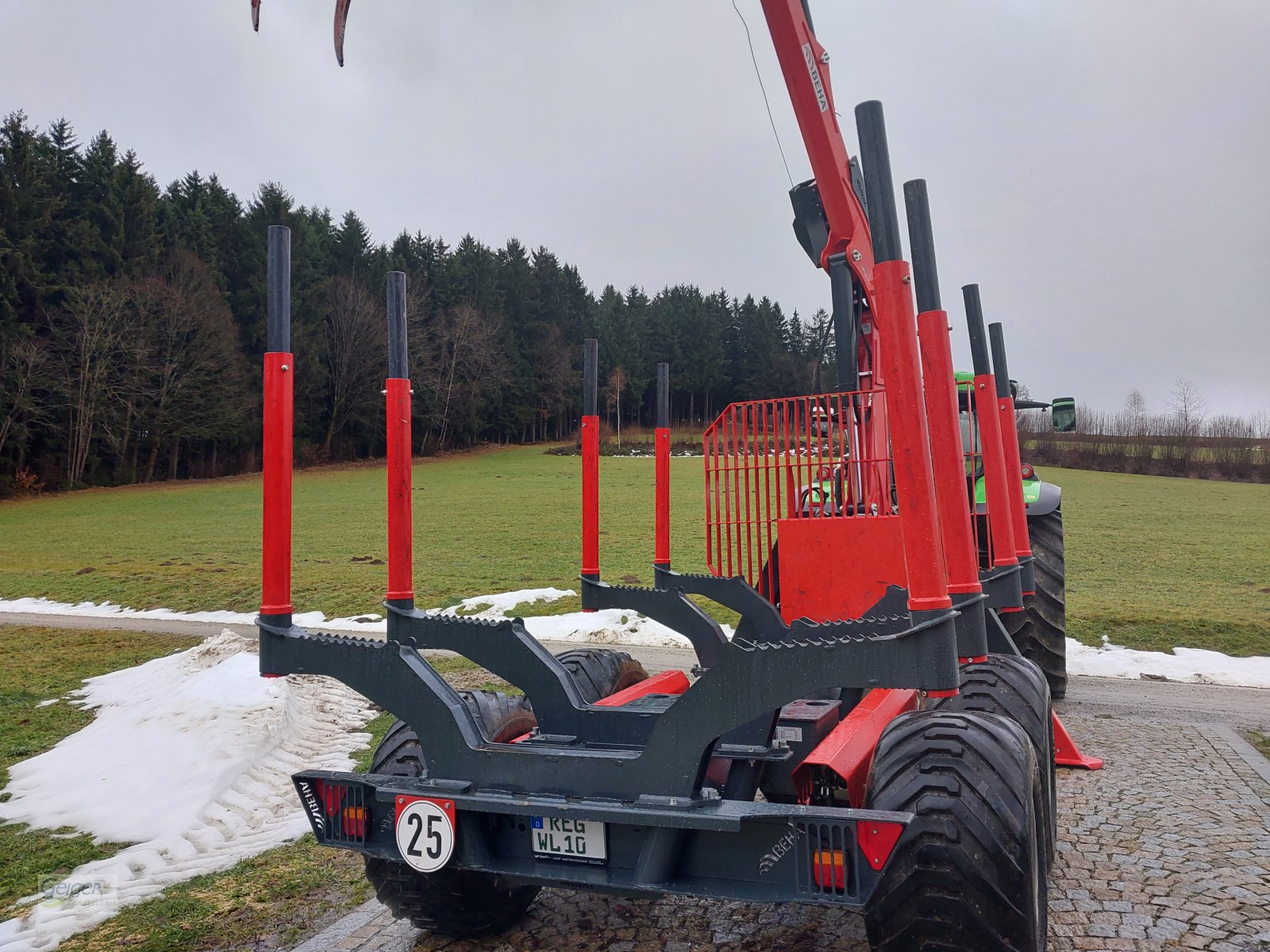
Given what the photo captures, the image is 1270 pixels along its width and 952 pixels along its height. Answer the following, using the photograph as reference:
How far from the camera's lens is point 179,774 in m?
5.19

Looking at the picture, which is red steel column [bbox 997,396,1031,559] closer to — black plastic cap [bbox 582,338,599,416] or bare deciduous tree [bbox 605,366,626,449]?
black plastic cap [bbox 582,338,599,416]

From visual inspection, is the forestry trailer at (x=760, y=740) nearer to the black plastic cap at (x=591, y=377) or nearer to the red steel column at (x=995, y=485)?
the black plastic cap at (x=591, y=377)

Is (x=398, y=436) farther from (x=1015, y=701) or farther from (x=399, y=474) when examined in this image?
(x=1015, y=701)

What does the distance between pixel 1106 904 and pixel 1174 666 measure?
663cm

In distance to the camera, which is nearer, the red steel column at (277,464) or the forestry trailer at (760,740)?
the forestry trailer at (760,740)

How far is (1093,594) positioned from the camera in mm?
13453

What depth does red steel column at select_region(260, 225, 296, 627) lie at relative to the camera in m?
2.84

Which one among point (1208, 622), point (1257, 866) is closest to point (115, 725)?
point (1257, 866)

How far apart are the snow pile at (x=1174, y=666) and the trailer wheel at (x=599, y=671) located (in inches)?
241

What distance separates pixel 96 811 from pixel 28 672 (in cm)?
502

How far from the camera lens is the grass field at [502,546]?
1292cm

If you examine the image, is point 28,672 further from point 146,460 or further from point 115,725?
point 146,460

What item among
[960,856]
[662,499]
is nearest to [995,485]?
[662,499]

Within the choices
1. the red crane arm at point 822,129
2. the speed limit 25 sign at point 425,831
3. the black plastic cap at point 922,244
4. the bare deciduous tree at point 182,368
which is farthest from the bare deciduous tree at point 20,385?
the black plastic cap at point 922,244
